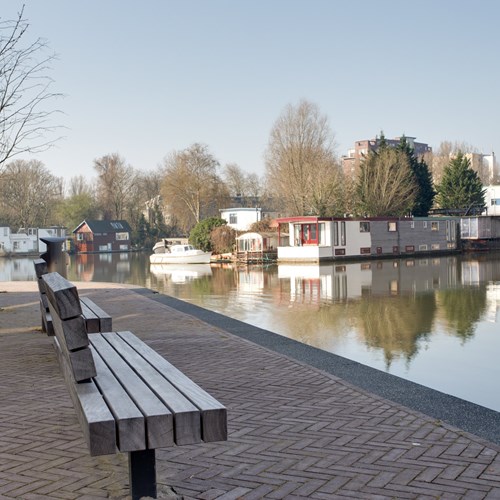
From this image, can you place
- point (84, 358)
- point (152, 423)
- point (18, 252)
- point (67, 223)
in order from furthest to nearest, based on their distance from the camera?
point (67, 223) → point (18, 252) → point (84, 358) → point (152, 423)

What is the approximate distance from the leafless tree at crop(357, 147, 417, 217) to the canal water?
2301cm

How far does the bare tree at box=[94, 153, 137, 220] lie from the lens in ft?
265

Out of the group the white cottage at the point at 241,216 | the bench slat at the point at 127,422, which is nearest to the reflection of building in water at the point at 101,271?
the white cottage at the point at 241,216

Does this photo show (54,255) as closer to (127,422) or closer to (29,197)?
(127,422)

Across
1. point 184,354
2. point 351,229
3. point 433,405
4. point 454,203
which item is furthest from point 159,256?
point 433,405

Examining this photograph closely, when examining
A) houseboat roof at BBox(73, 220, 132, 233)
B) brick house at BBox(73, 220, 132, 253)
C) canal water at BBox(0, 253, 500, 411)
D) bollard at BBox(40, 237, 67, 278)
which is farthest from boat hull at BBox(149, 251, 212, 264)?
brick house at BBox(73, 220, 132, 253)

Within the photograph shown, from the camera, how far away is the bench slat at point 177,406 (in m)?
3.08

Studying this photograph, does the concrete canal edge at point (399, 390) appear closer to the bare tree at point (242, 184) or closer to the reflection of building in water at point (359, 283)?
the reflection of building in water at point (359, 283)

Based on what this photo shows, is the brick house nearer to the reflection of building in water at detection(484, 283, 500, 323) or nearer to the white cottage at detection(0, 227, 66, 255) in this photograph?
the white cottage at detection(0, 227, 66, 255)

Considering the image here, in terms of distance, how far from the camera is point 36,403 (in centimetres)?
581

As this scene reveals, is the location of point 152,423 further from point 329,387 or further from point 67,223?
point 67,223

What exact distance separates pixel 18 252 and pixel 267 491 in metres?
75.0

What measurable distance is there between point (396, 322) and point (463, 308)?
2.90 m

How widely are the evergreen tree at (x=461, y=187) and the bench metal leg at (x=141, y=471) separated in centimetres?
5718
